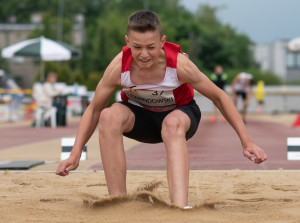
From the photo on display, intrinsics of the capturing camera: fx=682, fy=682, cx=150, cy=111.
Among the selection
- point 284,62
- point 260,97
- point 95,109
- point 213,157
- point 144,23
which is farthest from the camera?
point 284,62

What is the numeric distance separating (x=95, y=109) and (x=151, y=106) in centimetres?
41

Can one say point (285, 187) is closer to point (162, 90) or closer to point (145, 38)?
point (162, 90)

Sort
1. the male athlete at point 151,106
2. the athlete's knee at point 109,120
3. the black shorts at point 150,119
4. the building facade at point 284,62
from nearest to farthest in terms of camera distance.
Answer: the male athlete at point 151,106 < the athlete's knee at point 109,120 < the black shorts at point 150,119 < the building facade at point 284,62

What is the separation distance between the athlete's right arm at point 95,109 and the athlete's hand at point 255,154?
1.01 metres

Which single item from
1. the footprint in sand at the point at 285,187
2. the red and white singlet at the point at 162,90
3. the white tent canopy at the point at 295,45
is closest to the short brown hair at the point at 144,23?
the red and white singlet at the point at 162,90

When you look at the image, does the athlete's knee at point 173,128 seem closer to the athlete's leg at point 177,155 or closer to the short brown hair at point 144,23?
the athlete's leg at point 177,155

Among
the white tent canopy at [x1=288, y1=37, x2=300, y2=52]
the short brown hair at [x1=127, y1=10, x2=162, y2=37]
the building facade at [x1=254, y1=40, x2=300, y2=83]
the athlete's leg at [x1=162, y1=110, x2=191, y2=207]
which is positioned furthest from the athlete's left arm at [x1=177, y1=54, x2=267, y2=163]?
the building facade at [x1=254, y1=40, x2=300, y2=83]

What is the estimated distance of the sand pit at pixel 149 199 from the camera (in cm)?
432

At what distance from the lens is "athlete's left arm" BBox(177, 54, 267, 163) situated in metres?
4.64

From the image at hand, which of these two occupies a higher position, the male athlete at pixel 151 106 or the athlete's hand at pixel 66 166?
the male athlete at pixel 151 106

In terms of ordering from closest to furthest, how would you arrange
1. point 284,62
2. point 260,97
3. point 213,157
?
point 213,157, point 260,97, point 284,62

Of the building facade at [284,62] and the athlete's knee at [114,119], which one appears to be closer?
the athlete's knee at [114,119]

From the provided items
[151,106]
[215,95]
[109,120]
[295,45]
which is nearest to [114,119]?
[109,120]

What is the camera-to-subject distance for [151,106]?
16.4 feet
